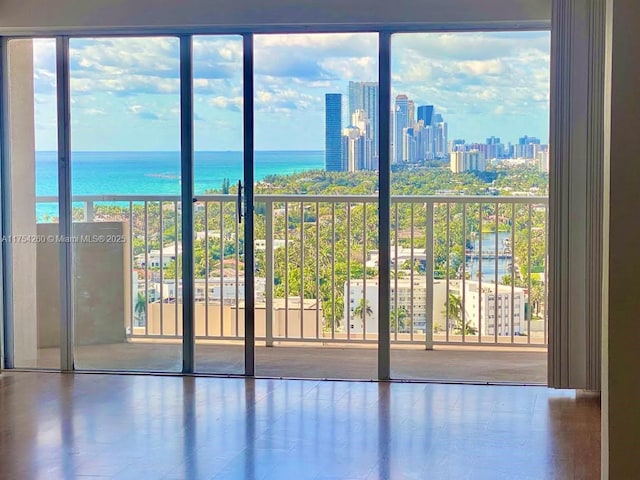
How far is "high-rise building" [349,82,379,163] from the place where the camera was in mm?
4750


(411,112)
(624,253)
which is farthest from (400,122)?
(624,253)

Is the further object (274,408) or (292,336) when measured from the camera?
(292,336)

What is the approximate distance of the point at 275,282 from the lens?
5.25m

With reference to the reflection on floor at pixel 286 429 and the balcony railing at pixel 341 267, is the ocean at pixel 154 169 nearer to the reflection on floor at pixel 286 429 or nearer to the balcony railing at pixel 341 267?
the balcony railing at pixel 341 267

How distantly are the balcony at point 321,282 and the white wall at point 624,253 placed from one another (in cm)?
233

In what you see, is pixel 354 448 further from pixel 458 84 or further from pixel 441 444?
pixel 458 84

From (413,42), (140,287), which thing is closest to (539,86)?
(413,42)

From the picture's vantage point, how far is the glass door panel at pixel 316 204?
15.7 ft

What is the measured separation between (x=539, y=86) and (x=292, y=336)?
2.27 metres

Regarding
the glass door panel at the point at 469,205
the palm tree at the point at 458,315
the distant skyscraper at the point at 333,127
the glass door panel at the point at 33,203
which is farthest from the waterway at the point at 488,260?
the glass door panel at the point at 33,203

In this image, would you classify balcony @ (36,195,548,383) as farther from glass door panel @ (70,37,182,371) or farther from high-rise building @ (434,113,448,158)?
high-rise building @ (434,113,448,158)

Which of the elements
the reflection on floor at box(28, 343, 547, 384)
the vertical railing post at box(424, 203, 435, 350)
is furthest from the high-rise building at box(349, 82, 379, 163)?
the reflection on floor at box(28, 343, 547, 384)

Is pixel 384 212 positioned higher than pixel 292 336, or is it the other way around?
pixel 384 212

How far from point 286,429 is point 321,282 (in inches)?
68.3
